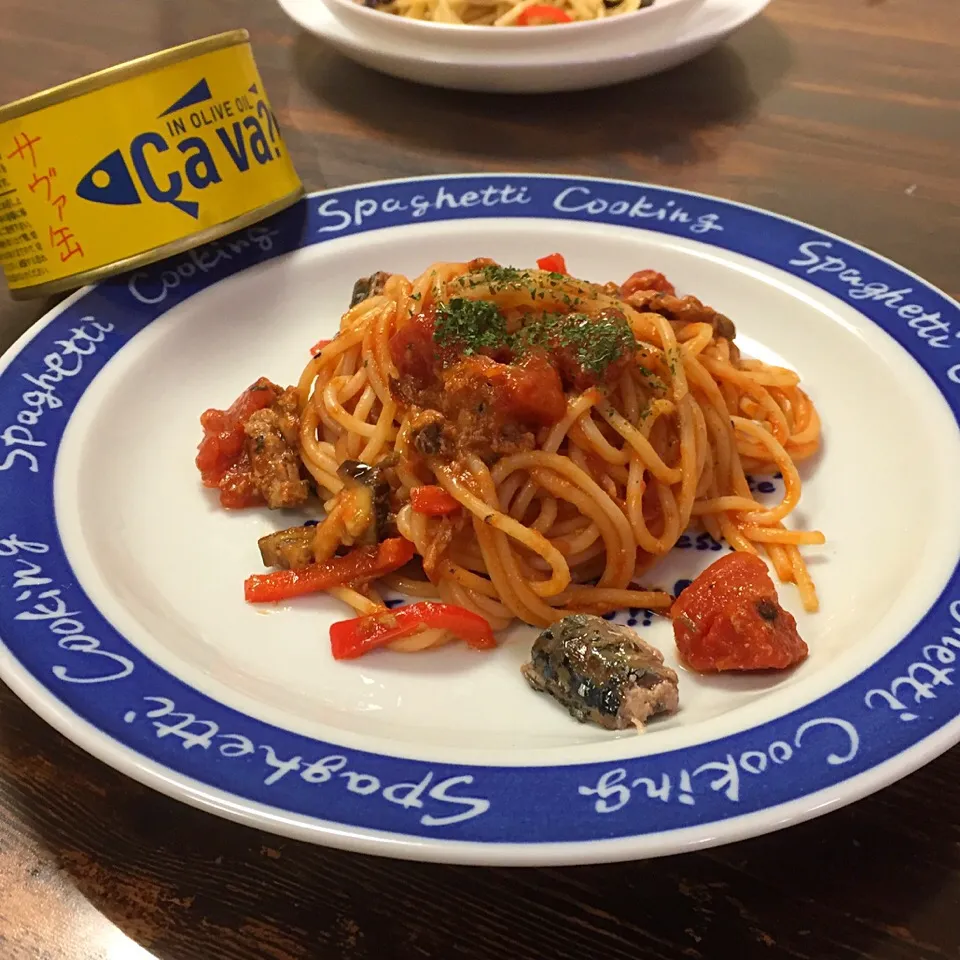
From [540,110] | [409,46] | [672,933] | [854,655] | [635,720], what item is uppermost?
[409,46]

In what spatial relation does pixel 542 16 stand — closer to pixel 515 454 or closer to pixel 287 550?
pixel 515 454

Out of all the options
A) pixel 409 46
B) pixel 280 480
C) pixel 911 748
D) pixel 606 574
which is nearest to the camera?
pixel 911 748

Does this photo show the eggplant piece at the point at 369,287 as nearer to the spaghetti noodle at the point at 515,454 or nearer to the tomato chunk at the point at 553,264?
the spaghetti noodle at the point at 515,454

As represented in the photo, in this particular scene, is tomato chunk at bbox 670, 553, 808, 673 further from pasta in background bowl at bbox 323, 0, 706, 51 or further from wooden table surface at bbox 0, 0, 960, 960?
pasta in background bowl at bbox 323, 0, 706, 51

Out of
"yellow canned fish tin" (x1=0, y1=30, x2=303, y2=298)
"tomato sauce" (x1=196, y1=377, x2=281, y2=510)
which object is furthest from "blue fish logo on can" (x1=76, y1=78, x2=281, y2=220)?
"tomato sauce" (x1=196, y1=377, x2=281, y2=510)

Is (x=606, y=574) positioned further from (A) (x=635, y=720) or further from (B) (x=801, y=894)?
(B) (x=801, y=894)

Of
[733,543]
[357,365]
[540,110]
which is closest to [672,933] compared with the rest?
[733,543]
